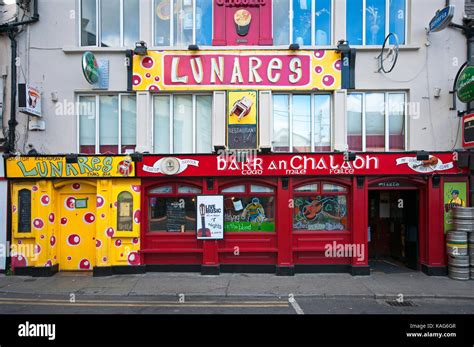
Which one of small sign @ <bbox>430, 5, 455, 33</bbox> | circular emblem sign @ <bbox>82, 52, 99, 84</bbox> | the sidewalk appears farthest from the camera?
circular emblem sign @ <bbox>82, 52, 99, 84</bbox>

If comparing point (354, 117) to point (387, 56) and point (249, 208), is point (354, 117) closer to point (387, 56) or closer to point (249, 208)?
point (387, 56)

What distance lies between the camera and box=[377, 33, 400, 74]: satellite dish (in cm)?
1045

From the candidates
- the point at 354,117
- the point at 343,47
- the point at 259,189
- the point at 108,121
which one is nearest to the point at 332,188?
the point at 259,189

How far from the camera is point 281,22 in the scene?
11.2 meters

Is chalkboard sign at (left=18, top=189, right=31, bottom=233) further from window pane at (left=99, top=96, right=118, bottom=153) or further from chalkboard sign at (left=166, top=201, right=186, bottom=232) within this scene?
chalkboard sign at (left=166, top=201, right=186, bottom=232)

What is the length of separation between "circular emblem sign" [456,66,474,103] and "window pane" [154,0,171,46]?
8697 mm

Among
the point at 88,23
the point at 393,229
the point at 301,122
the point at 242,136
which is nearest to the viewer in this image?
the point at 242,136

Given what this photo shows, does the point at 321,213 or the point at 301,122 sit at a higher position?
the point at 301,122

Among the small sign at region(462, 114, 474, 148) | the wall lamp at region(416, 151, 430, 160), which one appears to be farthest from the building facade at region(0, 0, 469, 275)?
the small sign at region(462, 114, 474, 148)

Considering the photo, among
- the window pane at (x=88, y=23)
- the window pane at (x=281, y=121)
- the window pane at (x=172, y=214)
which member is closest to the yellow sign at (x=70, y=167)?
the window pane at (x=172, y=214)

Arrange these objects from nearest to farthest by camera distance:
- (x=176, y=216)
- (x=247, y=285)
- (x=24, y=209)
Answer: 1. (x=247, y=285)
2. (x=24, y=209)
3. (x=176, y=216)

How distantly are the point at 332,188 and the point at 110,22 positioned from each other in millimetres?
8742

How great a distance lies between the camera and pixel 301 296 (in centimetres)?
877

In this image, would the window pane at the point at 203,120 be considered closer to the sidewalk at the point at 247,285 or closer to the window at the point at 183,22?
the window at the point at 183,22
